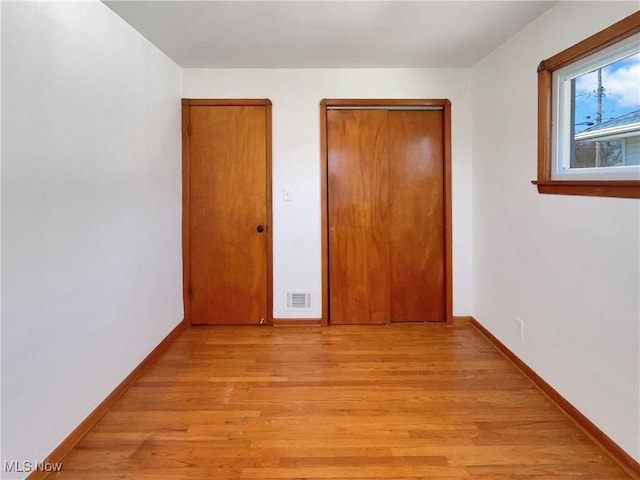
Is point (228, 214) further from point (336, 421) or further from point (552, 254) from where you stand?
point (552, 254)

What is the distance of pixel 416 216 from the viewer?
3545 millimetres

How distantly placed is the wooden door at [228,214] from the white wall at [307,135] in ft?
0.41

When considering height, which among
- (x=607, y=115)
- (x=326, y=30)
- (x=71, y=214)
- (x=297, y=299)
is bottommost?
(x=297, y=299)

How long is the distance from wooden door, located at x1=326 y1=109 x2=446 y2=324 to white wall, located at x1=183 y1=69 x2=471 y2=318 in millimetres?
138

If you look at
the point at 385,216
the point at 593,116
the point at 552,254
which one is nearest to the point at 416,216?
the point at 385,216

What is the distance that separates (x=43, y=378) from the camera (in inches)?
65.5

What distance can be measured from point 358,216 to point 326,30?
1.52 m

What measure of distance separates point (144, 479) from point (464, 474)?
53.3 inches

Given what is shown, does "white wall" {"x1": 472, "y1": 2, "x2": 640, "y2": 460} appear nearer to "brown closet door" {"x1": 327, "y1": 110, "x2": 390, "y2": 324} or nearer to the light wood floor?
the light wood floor

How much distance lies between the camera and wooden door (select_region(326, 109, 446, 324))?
3.47m

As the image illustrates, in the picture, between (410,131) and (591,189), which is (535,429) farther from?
(410,131)

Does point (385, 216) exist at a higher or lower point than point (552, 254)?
higher

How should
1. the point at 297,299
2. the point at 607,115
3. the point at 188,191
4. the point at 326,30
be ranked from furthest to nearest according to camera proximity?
the point at 297,299
the point at 188,191
the point at 326,30
the point at 607,115

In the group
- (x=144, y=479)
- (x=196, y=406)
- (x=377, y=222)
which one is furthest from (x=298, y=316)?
(x=144, y=479)
